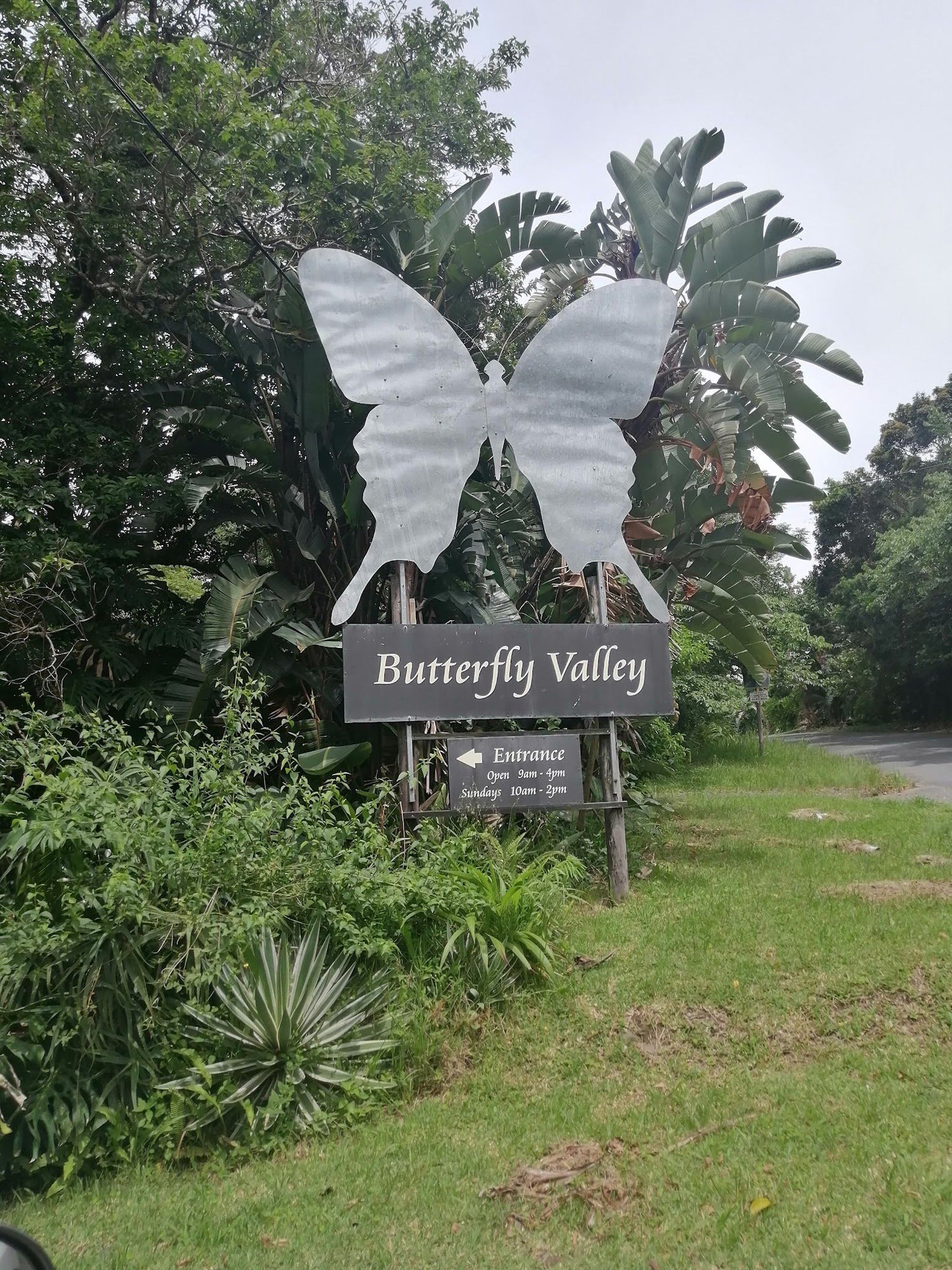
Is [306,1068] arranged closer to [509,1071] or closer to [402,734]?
[509,1071]

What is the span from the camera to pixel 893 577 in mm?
29875

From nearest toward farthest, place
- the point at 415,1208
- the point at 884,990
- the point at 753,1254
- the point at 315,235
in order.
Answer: the point at 753,1254 → the point at 415,1208 → the point at 884,990 → the point at 315,235

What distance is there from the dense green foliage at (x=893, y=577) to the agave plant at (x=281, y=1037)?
23.0 m

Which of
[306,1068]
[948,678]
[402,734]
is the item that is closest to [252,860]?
[306,1068]

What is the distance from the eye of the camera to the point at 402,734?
7164 mm

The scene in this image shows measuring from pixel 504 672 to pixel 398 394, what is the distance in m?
2.33

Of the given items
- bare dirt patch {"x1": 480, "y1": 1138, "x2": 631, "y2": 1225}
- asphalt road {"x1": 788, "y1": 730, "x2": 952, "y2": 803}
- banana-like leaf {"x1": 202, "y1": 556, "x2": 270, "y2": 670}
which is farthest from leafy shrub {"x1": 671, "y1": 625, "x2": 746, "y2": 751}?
bare dirt patch {"x1": 480, "y1": 1138, "x2": 631, "y2": 1225}

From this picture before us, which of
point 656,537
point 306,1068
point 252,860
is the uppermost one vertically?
point 656,537

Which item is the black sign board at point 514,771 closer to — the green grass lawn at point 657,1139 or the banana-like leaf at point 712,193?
the green grass lawn at point 657,1139

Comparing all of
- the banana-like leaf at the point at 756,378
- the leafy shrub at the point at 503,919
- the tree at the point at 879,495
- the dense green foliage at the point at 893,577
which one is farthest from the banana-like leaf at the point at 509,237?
the tree at the point at 879,495

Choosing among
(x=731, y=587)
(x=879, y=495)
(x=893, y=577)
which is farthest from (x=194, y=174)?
(x=879, y=495)

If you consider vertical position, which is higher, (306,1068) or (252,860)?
(252,860)

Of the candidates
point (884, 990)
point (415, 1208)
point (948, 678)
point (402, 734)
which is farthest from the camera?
point (948, 678)

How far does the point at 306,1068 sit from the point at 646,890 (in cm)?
364
